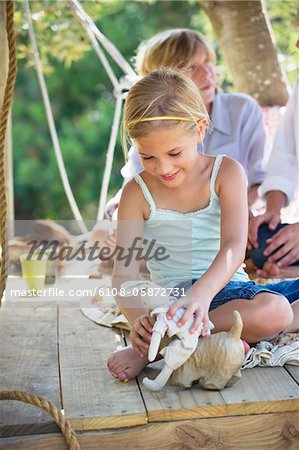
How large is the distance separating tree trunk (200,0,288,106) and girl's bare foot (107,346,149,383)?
1.82 meters

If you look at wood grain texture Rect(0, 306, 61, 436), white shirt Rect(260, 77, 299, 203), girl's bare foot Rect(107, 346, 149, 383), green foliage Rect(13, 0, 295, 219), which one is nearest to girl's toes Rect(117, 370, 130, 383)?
girl's bare foot Rect(107, 346, 149, 383)

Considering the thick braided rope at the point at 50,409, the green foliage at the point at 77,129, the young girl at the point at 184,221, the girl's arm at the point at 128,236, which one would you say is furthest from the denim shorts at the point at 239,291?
the green foliage at the point at 77,129

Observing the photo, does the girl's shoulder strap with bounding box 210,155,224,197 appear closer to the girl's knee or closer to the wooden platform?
the girl's knee

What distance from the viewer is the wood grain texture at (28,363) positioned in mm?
1428

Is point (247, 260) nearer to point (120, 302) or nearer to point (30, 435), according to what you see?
point (120, 302)

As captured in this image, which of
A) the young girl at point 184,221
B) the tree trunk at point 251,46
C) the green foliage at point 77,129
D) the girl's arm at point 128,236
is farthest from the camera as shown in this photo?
the green foliage at point 77,129

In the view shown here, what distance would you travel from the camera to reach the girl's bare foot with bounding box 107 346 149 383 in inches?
62.5

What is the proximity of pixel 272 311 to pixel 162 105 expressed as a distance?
525 millimetres

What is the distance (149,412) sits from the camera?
4.73ft

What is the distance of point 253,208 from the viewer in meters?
2.67

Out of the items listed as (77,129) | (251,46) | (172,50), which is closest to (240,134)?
(172,50)

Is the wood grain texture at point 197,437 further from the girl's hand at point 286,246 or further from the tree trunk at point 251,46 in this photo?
the tree trunk at point 251,46

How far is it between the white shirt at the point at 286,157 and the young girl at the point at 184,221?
602 mm

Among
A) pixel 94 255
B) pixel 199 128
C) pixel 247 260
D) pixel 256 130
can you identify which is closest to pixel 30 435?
pixel 199 128
